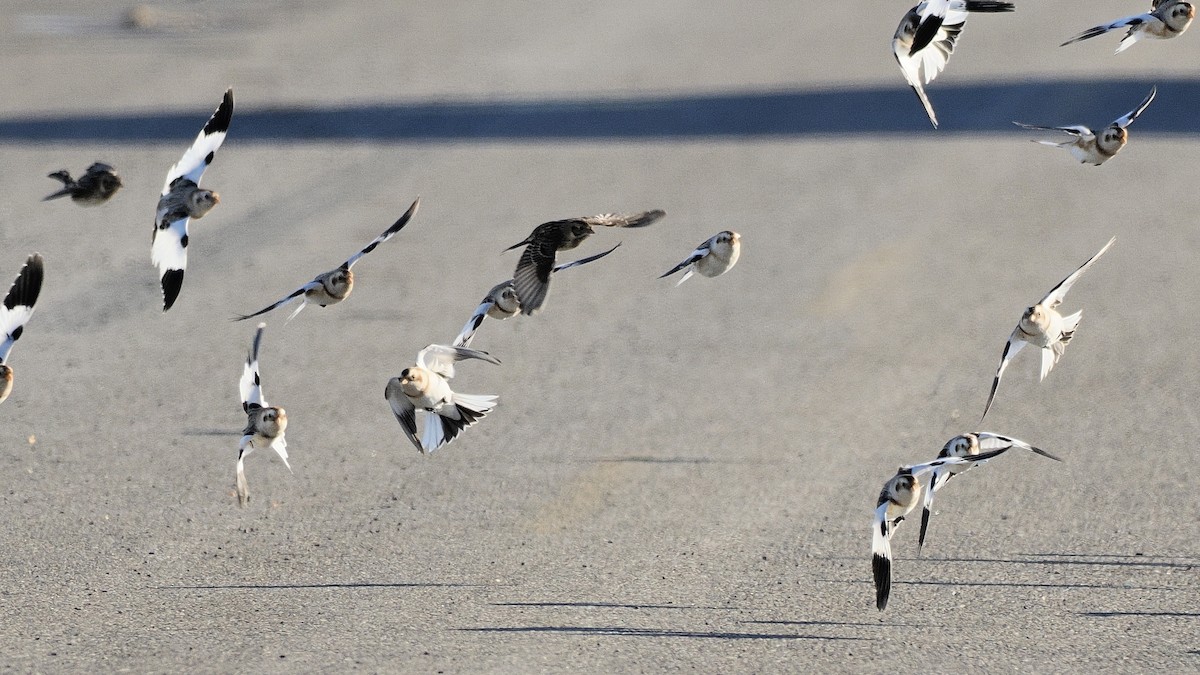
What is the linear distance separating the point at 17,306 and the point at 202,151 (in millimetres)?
834

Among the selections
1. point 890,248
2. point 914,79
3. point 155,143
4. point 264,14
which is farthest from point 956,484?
point 264,14

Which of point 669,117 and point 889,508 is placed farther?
point 669,117

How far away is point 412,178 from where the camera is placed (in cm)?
1122

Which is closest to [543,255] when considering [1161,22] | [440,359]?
[440,359]

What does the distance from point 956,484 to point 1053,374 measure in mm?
1618

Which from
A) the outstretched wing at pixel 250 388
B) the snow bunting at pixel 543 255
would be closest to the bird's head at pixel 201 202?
the outstretched wing at pixel 250 388

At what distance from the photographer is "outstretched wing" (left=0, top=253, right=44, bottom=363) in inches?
204

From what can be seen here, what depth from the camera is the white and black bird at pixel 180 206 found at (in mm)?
4977

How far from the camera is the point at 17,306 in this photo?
532 centimetres

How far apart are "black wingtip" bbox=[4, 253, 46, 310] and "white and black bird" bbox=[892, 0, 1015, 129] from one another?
2828 mm

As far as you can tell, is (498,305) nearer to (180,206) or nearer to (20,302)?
(180,206)

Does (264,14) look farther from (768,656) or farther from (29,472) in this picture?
(768,656)

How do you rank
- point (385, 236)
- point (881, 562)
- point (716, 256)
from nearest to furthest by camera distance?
point (385, 236), point (881, 562), point (716, 256)

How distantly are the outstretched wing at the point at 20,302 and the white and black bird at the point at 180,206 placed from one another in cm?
44
